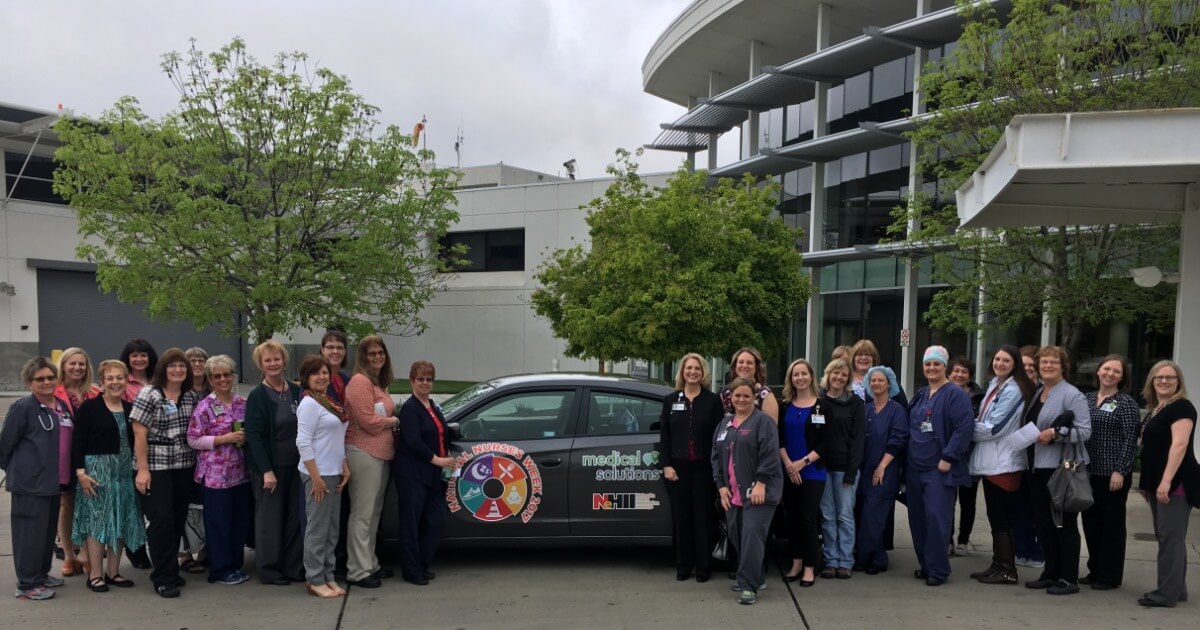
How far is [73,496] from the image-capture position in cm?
612

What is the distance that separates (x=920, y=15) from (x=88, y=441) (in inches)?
842

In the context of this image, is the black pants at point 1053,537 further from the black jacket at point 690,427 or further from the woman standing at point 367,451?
the woman standing at point 367,451

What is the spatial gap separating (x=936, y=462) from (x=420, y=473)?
→ 3.70 m

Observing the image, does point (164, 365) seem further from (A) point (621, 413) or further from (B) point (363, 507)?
(A) point (621, 413)

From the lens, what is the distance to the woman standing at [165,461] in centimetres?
578

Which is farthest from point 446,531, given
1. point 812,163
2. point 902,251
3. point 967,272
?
point 812,163

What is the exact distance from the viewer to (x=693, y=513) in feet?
20.6

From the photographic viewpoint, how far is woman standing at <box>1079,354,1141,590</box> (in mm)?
5953

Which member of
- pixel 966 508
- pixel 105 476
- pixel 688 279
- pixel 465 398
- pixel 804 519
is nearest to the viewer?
pixel 105 476

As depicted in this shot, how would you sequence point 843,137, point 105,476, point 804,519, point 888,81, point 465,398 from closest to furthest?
point 105,476, point 804,519, point 465,398, point 843,137, point 888,81

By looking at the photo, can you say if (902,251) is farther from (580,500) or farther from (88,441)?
(88,441)

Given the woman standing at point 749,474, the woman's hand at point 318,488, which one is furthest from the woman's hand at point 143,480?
the woman standing at point 749,474

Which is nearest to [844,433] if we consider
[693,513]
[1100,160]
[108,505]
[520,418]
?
[693,513]

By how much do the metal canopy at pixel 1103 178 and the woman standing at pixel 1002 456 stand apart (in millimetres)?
2353
